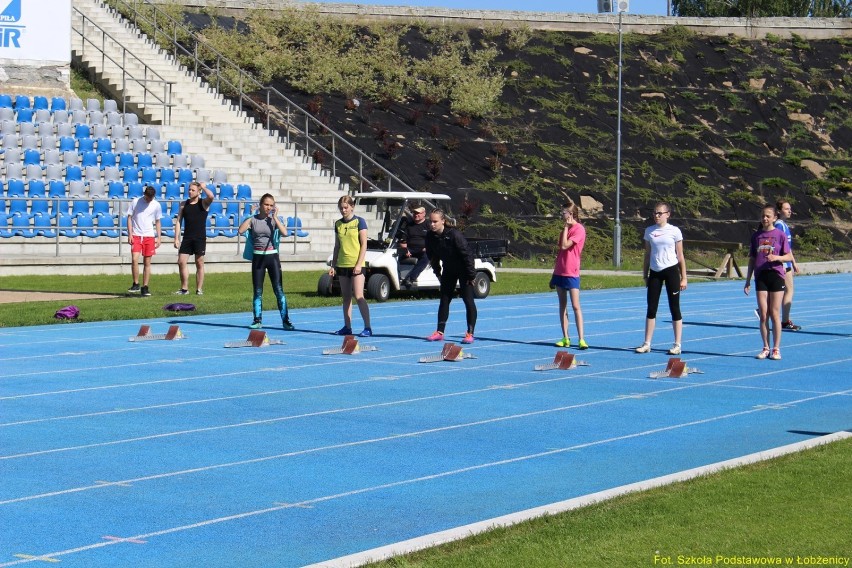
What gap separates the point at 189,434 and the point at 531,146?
42.1 metres

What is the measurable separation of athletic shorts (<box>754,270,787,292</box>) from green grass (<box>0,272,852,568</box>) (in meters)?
6.70

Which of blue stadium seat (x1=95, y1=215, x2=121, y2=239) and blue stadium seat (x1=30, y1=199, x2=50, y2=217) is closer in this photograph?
blue stadium seat (x1=30, y1=199, x2=50, y2=217)

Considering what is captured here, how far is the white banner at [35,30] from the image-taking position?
36625 mm

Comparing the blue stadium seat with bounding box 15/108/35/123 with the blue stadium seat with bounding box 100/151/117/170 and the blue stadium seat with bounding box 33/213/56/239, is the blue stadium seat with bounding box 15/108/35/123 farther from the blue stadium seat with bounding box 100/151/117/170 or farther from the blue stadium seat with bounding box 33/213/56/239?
the blue stadium seat with bounding box 33/213/56/239

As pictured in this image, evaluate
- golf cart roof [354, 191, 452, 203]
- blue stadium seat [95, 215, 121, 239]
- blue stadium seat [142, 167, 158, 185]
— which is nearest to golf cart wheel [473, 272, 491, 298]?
golf cart roof [354, 191, 452, 203]

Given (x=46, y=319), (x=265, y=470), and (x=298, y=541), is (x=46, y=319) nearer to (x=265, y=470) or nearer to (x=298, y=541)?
(x=265, y=470)

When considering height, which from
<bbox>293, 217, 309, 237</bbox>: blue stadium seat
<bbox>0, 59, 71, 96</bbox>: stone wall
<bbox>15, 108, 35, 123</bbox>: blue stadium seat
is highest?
<bbox>0, 59, 71, 96</bbox>: stone wall

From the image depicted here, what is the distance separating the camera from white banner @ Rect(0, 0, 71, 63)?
36.6 meters

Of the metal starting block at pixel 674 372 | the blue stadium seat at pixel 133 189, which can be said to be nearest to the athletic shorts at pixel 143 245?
the blue stadium seat at pixel 133 189

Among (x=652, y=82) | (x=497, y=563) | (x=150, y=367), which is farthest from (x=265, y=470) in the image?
(x=652, y=82)

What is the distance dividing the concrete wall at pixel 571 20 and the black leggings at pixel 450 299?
3793 cm

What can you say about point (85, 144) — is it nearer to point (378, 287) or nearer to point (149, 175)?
point (149, 175)

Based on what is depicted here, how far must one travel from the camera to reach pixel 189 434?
11438 millimetres

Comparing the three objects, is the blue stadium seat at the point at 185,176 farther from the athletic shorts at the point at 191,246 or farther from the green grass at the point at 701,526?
the green grass at the point at 701,526
